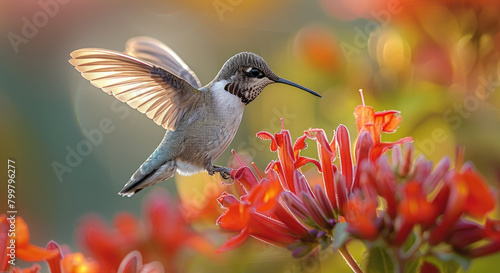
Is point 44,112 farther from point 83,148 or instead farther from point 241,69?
point 241,69

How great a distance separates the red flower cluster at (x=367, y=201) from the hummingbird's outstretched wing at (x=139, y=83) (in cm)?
61

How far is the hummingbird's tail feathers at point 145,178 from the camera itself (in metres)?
2.04

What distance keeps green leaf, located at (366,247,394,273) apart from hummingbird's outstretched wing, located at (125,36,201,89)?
4.31 ft

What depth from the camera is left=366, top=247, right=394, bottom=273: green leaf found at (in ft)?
3.72

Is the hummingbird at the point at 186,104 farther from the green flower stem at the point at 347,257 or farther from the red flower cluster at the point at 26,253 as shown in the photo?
the green flower stem at the point at 347,257

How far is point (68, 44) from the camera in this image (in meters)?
3.39

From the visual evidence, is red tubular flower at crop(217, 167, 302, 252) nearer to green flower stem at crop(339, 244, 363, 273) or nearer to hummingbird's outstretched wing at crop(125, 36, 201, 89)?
green flower stem at crop(339, 244, 363, 273)

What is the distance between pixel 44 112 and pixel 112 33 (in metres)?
0.89

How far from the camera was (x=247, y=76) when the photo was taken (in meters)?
2.01

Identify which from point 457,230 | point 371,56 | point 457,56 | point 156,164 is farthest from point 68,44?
point 457,230

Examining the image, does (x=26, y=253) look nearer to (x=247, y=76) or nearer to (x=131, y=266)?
(x=131, y=266)

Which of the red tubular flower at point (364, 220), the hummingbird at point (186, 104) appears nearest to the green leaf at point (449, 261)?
the red tubular flower at point (364, 220)

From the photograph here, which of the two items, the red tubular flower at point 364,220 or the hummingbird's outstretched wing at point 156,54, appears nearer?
the red tubular flower at point 364,220

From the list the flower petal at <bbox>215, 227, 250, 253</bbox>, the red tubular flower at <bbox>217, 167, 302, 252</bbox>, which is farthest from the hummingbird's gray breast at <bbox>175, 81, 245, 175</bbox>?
the flower petal at <bbox>215, 227, 250, 253</bbox>
